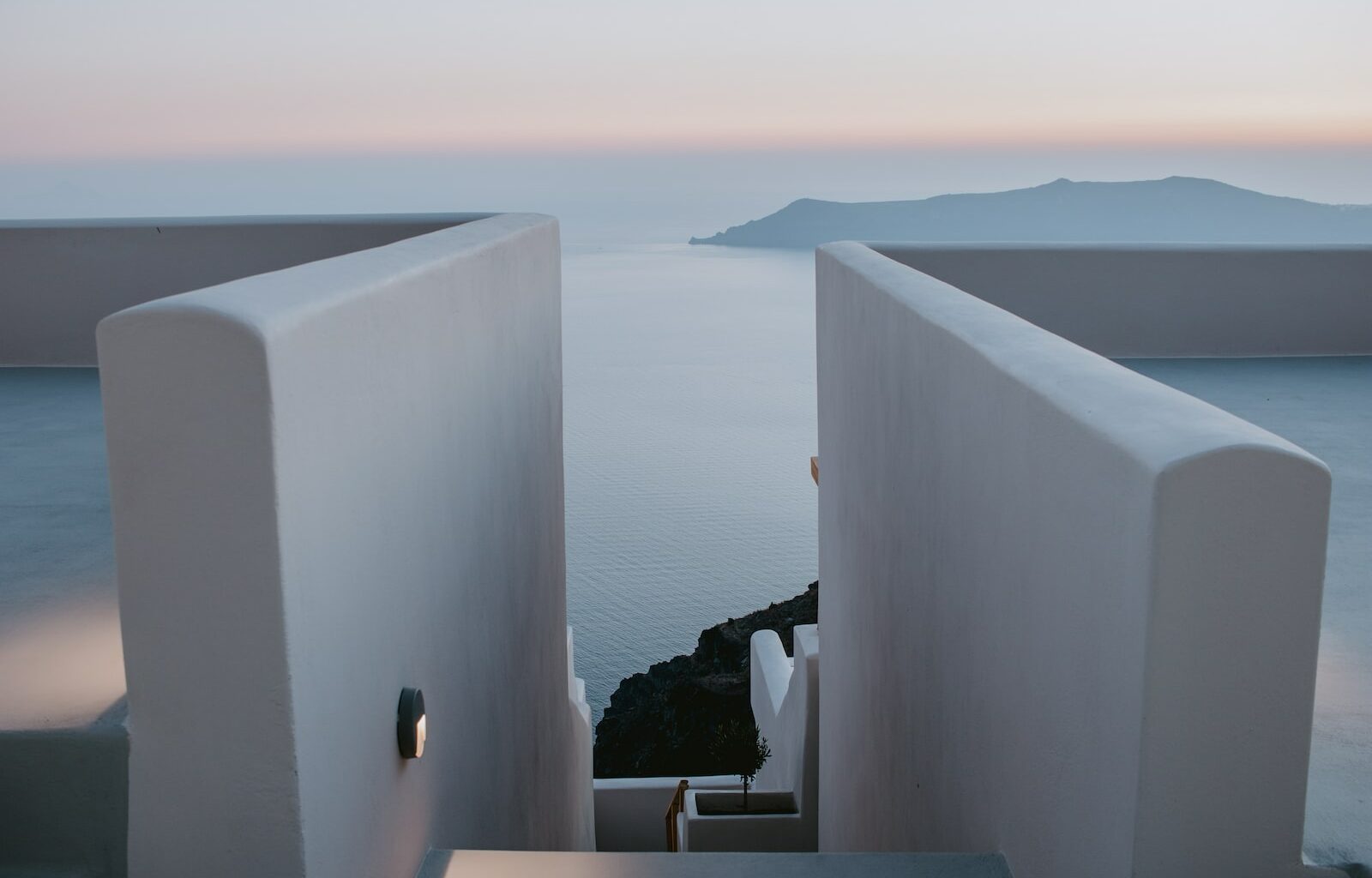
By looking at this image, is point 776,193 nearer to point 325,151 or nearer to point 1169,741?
point 325,151

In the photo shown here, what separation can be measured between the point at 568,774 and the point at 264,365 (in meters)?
6.01

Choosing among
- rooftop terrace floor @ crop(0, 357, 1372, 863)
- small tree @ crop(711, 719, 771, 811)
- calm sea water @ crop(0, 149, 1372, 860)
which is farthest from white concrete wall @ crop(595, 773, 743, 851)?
rooftop terrace floor @ crop(0, 357, 1372, 863)

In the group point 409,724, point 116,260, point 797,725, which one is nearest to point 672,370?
point 797,725

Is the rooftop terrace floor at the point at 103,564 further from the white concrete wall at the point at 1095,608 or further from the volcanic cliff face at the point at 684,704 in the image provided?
the volcanic cliff face at the point at 684,704

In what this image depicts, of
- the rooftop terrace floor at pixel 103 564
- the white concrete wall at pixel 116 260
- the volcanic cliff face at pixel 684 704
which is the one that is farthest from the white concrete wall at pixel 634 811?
the rooftop terrace floor at pixel 103 564

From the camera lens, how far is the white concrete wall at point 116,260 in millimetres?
6691

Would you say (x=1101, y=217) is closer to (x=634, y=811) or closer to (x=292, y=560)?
(x=634, y=811)

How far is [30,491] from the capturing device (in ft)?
13.1

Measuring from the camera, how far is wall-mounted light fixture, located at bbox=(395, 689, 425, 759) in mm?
2375

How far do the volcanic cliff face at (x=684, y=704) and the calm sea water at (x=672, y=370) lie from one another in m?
1.23

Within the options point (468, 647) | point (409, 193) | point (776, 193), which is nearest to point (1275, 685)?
point (468, 647)

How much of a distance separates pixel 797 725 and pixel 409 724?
6856 mm

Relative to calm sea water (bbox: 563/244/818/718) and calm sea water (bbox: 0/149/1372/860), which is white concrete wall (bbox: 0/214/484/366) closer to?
calm sea water (bbox: 0/149/1372/860)

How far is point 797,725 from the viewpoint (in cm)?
886
